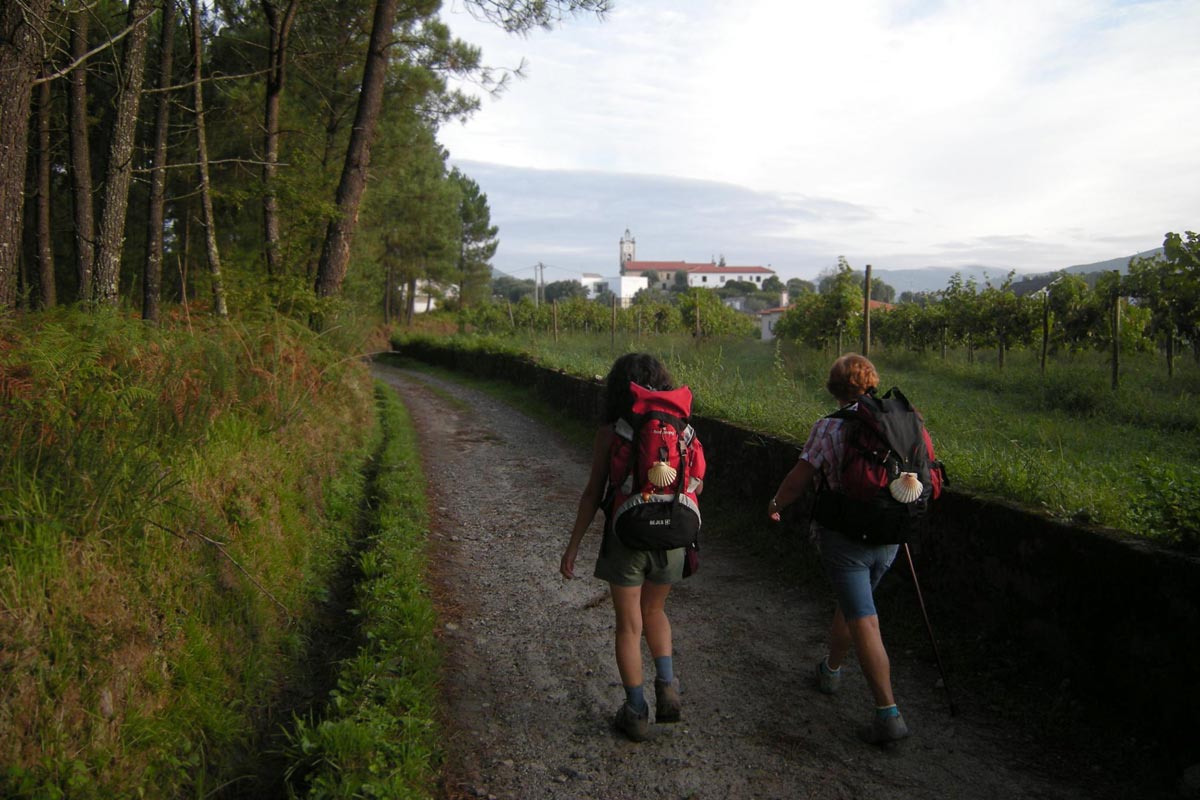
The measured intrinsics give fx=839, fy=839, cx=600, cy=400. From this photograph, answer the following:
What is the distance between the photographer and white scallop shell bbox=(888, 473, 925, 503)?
3.42m

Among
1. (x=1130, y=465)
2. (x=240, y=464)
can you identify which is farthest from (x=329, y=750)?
(x=1130, y=465)

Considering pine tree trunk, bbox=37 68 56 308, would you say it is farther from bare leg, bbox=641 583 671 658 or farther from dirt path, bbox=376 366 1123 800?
bare leg, bbox=641 583 671 658

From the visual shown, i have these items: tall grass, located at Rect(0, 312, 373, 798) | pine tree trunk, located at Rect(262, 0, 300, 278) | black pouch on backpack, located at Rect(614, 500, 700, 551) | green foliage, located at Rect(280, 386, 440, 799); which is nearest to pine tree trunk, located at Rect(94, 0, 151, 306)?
tall grass, located at Rect(0, 312, 373, 798)

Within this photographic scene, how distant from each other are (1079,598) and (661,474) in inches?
78.8

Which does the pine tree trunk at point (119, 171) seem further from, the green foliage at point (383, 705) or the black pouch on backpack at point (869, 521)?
the black pouch on backpack at point (869, 521)

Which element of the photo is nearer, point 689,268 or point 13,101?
point 13,101

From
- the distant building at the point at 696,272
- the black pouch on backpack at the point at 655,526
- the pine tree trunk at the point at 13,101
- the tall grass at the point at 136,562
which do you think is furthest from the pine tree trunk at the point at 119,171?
the distant building at the point at 696,272

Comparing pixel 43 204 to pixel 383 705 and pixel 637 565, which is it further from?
pixel 637 565

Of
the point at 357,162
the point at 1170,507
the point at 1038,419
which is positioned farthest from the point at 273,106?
the point at 1170,507

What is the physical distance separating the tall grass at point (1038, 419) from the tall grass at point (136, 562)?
154 inches

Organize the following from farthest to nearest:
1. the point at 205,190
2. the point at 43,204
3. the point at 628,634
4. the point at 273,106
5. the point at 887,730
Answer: the point at 273,106, the point at 43,204, the point at 205,190, the point at 628,634, the point at 887,730

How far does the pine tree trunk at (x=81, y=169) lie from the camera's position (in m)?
9.57

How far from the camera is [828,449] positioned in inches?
143

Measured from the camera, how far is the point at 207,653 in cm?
381
